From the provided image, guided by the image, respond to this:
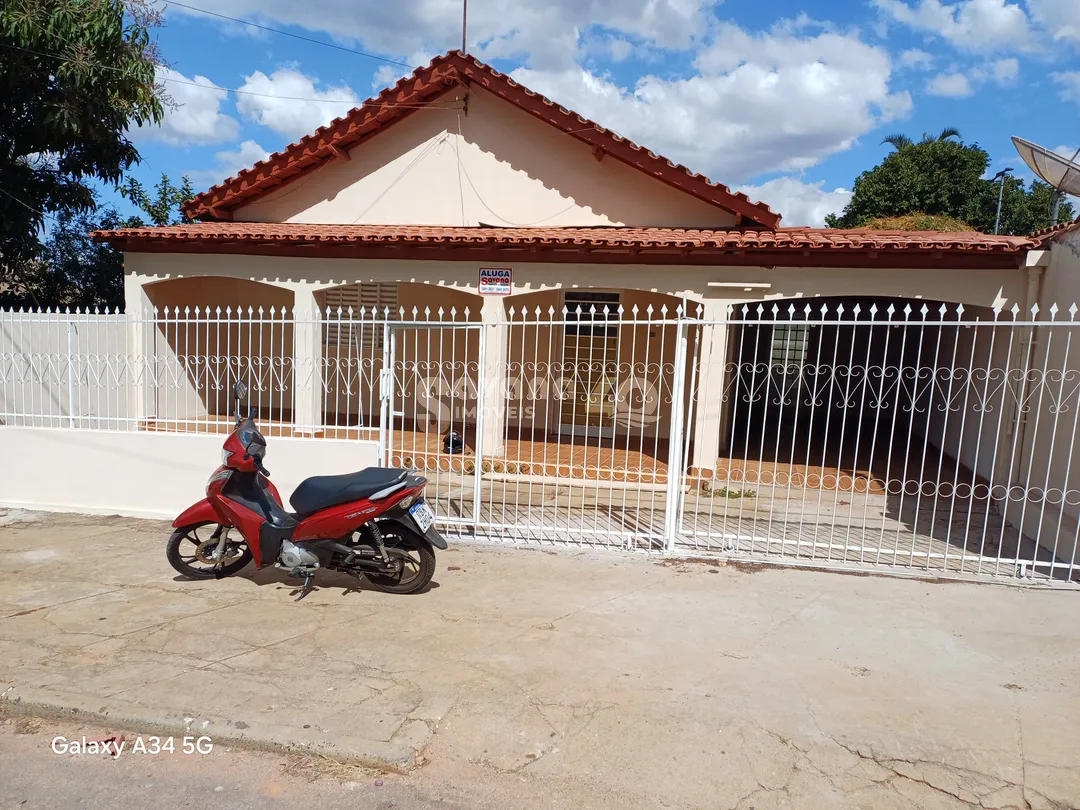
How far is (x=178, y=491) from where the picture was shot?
623 centimetres

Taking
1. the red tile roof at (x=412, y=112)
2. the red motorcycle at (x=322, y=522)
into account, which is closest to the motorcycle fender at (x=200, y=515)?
the red motorcycle at (x=322, y=522)

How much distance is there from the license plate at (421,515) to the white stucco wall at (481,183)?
21.0 feet

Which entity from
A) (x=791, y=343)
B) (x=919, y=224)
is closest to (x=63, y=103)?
(x=791, y=343)

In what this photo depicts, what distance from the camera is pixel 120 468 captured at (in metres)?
6.31

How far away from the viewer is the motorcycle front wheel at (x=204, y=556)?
4688mm

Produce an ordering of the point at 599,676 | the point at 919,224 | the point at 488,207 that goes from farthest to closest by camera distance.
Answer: the point at 919,224 < the point at 488,207 < the point at 599,676

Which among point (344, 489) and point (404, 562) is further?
point (404, 562)

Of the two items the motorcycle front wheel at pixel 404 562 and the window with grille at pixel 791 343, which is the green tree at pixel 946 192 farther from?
the motorcycle front wheel at pixel 404 562

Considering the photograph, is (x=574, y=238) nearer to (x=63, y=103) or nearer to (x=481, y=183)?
(x=481, y=183)

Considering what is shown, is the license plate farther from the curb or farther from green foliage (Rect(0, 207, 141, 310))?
green foliage (Rect(0, 207, 141, 310))

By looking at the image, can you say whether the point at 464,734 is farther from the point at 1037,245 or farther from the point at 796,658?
the point at 1037,245

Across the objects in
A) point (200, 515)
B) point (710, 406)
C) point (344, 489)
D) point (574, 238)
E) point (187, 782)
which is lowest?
point (187, 782)

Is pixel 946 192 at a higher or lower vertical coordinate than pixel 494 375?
higher

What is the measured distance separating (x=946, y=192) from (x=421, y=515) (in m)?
26.5
